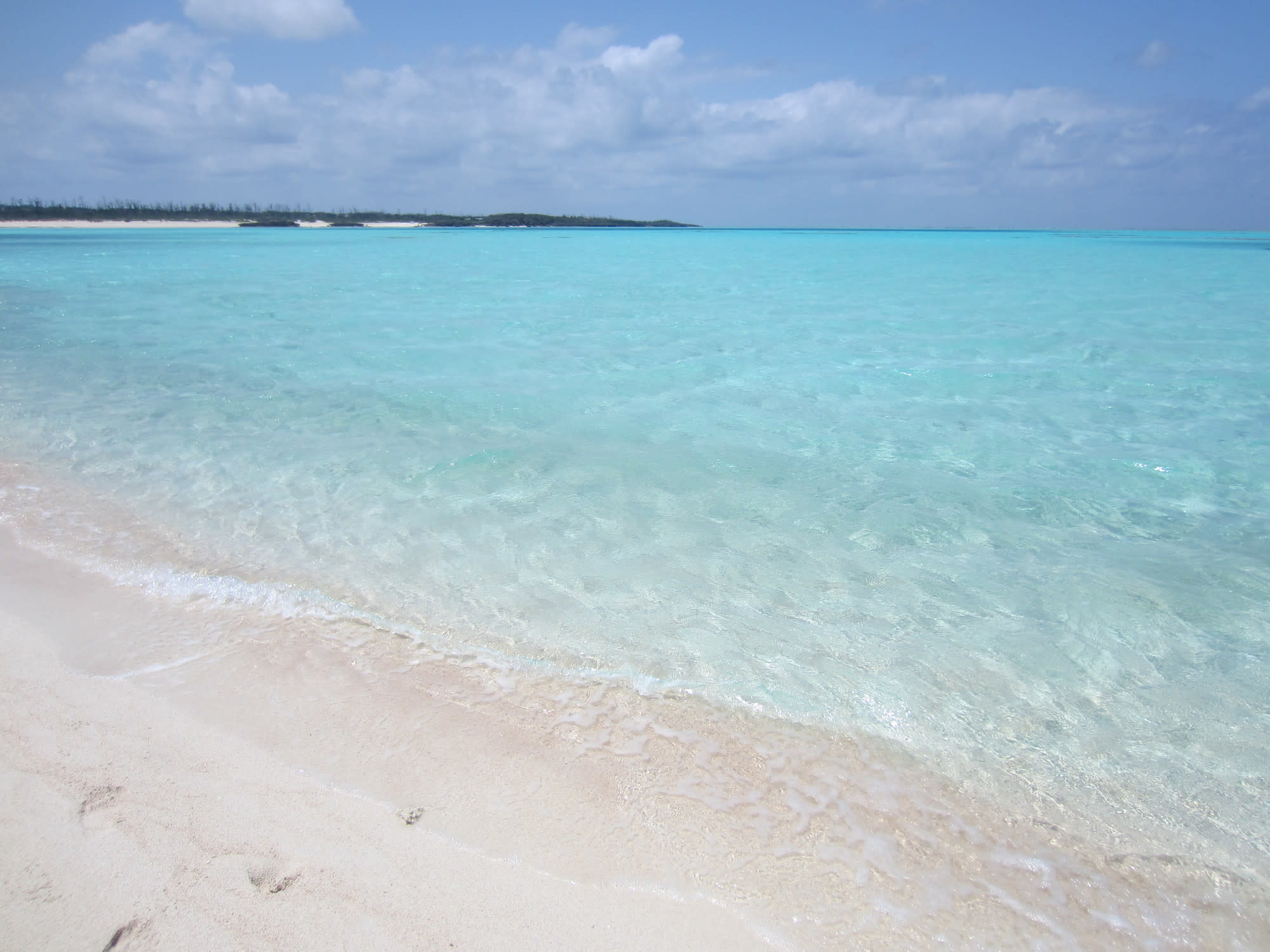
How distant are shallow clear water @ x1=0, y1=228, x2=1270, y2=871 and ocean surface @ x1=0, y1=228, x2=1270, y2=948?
25 millimetres

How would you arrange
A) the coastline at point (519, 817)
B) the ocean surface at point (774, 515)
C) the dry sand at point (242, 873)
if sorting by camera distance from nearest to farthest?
the dry sand at point (242, 873)
the coastline at point (519, 817)
the ocean surface at point (774, 515)

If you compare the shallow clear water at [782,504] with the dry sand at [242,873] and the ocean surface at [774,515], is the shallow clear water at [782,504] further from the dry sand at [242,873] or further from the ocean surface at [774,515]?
the dry sand at [242,873]

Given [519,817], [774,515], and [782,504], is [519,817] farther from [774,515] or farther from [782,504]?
[782,504]

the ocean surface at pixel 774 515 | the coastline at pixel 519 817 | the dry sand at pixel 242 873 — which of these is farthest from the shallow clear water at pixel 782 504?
the dry sand at pixel 242 873

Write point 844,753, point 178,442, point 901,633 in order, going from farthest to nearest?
point 178,442
point 901,633
point 844,753

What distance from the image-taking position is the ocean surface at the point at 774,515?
3025 mm

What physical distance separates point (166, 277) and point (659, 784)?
26246 millimetres

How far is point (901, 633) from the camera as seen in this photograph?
Answer: 3.55 metres

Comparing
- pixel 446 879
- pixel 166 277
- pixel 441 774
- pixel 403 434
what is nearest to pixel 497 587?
pixel 441 774

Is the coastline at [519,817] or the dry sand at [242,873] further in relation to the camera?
the coastline at [519,817]

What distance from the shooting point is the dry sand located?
188 cm

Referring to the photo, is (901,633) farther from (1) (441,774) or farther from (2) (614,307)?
(2) (614,307)

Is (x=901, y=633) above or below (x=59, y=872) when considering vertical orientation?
below

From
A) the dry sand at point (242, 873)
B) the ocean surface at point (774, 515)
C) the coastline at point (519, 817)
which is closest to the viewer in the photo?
the dry sand at point (242, 873)
